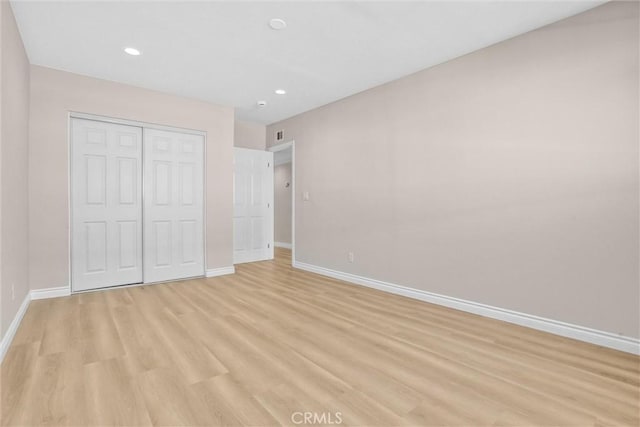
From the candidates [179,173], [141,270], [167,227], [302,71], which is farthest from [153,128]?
[302,71]

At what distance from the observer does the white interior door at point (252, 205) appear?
5770 millimetres

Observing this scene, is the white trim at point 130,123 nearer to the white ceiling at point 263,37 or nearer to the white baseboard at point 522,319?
the white ceiling at point 263,37

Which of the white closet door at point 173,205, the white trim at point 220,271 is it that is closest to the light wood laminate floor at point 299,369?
the white closet door at point 173,205

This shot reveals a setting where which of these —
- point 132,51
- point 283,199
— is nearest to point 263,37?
point 132,51

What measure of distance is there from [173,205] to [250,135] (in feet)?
7.41

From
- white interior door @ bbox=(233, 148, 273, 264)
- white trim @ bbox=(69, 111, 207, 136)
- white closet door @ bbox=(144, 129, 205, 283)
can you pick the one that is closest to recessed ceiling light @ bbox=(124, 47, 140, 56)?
white trim @ bbox=(69, 111, 207, 136)

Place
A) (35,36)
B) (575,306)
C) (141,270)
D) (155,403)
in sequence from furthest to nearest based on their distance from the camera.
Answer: (141,270)
(35,36)
(575,306)
(155,403)

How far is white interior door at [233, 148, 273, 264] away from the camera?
18.9 feet

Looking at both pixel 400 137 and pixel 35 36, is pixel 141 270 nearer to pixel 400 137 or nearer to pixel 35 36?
pixel 35 36

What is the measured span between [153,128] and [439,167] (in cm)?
377

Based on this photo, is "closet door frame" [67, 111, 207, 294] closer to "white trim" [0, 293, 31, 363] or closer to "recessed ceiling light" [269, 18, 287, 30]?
"white trim" [0, 293, 31, 363]

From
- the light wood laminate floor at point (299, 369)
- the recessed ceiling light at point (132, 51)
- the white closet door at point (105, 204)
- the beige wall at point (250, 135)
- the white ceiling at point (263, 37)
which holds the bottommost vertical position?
the light wood laminate floor at point (299, 369)

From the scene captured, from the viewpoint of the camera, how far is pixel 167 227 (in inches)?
175

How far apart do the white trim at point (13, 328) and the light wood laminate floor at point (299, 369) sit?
58 mm
